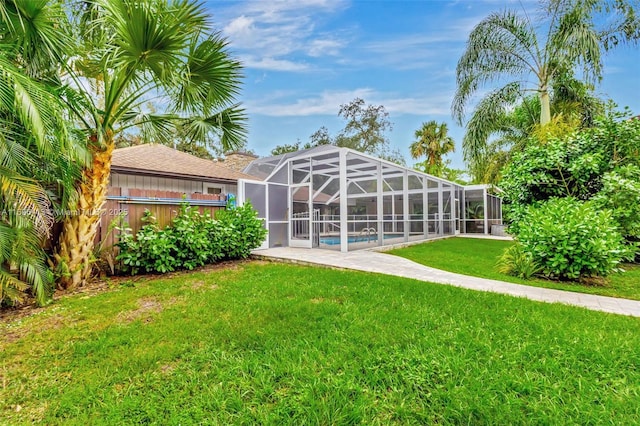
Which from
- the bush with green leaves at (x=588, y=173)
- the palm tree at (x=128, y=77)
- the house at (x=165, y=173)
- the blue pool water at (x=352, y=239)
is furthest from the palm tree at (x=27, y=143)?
the bush with green leaves at (x=588, y=173)

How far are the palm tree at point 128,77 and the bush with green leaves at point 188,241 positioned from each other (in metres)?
0.78

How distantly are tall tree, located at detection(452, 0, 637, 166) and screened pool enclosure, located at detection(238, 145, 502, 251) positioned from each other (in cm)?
328

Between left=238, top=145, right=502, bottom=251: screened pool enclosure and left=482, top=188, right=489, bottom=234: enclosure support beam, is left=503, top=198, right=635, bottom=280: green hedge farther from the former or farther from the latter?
left=482, top=188, right=489, bottom=234: enclosure support beam

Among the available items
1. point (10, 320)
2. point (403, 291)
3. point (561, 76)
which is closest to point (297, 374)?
point (403, 291)

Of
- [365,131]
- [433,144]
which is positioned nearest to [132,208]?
[433,144]

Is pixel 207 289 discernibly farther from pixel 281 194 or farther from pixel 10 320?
pixel 281 194

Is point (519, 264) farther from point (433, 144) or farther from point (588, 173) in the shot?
point (433, 144)

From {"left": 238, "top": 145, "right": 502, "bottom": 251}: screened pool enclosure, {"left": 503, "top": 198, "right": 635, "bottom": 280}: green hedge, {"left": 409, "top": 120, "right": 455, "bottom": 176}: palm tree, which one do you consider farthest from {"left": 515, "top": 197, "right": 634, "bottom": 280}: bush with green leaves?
{"left": 409, "top": 120, "right": 455, "bottom": 176}: palm tree

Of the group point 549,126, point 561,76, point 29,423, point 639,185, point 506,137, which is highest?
point 561,76

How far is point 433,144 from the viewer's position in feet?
72.5

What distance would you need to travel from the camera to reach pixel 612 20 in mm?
10016

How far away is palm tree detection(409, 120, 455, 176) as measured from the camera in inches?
874

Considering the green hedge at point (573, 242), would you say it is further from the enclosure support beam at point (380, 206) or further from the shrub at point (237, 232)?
the shrub at point (237, 232)

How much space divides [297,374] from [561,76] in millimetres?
14346
